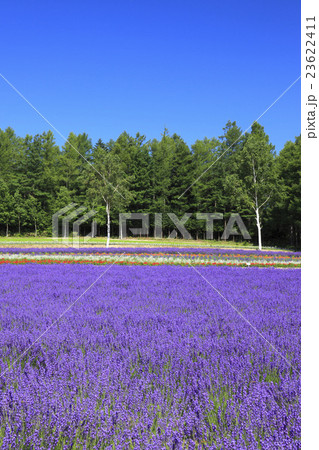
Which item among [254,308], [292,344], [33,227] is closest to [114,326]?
[292,344]

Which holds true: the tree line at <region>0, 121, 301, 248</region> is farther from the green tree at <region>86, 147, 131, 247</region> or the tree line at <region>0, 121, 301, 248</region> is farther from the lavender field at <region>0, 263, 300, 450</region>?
the lavender field at <region>0, 263, 300, 450</region>

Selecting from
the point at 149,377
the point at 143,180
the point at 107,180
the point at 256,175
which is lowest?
the point at 149,377

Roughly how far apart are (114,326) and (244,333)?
179 centimetres

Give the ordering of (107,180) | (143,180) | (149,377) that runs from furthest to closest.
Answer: (143,180) < (107,180) < (149,377)

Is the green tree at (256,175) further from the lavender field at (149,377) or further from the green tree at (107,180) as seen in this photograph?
the lavender field at (149,377)

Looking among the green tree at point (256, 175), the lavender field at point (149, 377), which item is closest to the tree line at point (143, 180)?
the green tree at point (256, 175)

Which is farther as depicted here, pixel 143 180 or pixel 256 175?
pixel 143 180

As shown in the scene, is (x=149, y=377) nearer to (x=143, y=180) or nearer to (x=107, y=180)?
(x=107, y=180)

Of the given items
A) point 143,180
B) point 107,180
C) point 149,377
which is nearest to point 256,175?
point 107,180

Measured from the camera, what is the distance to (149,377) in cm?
287

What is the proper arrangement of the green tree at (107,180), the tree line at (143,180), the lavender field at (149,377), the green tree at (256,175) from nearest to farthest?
the lavender field at (149,377) < the green tree at (256,175) < the green tree at (107,180) < the tree line at (143,180)

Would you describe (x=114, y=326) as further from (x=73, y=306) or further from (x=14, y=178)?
(x=14, y=178)

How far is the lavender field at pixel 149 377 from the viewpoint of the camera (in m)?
2.07
